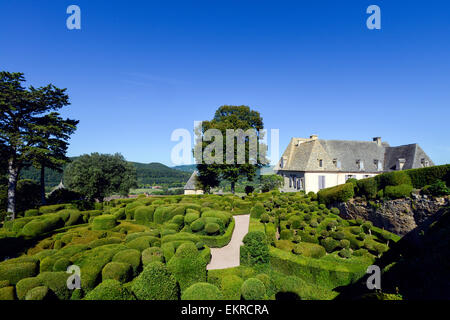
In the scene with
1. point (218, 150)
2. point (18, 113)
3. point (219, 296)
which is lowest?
point (219, 296)

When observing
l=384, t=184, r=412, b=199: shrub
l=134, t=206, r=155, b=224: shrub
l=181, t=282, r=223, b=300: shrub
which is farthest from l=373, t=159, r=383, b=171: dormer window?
l=181, t=282, r=223, b=300: shrub

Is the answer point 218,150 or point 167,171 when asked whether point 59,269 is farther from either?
point 167,171

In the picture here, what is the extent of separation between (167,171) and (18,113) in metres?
134

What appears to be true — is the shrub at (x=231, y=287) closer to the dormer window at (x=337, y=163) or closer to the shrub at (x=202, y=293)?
the shrub at (x=202, y=293)

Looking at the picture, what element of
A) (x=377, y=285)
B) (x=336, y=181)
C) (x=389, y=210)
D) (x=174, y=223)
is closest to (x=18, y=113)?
(x=174, y=223)

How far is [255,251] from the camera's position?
40.6ft

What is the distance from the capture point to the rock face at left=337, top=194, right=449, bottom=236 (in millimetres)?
13398

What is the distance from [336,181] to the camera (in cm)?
3422

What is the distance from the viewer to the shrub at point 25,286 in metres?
7.61

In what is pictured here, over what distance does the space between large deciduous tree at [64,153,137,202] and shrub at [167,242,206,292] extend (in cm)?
3034

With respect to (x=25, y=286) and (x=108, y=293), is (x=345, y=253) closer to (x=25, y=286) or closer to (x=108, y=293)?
(x=108, y=293)

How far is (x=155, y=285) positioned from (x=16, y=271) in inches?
266

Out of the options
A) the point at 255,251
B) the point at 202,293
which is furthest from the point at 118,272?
the point at 255,251

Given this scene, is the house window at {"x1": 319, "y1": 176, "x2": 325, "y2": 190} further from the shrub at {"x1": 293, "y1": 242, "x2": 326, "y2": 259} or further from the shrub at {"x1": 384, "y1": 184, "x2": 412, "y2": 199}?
the shrub at {"x1": 293, "y1": 242, "x2": 326, "y2": 259}
